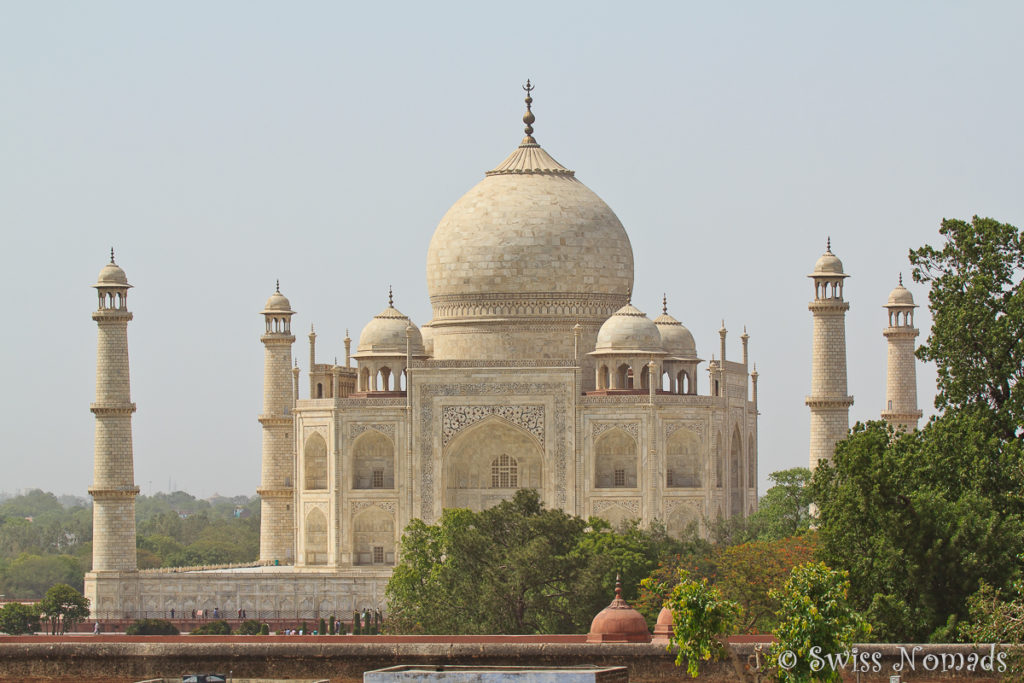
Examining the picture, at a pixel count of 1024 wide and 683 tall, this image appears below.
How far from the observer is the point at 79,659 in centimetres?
2166

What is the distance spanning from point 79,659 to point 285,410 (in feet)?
74.0

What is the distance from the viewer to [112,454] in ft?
132

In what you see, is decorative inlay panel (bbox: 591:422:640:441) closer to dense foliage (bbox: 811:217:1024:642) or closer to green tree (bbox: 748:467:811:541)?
green tree (bbox: 748:467:811:541)

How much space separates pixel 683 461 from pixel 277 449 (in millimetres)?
8613

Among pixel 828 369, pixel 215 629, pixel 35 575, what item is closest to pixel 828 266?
pixel 828 369

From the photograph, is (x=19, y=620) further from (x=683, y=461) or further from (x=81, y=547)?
(x=81, y=547)

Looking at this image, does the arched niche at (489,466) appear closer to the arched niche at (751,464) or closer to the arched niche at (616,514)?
the arched niche at (616,514)

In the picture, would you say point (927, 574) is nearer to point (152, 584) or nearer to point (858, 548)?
point (858, 548)

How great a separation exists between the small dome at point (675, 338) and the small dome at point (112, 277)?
9981 mm

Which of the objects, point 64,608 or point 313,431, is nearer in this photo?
point 64,608

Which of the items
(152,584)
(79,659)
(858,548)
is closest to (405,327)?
(152,584)

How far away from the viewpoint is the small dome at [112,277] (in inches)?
1597

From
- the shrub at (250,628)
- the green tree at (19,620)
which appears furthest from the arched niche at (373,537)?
the green tree at (19,620)

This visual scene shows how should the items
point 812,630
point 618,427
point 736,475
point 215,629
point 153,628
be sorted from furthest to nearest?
point 736,475
point 618,427
point 153,628
point 215,629
point 812,630
